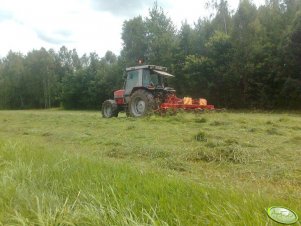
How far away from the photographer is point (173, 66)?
94.3ft

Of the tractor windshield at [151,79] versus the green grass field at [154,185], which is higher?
the tractor windshield at [151,79]

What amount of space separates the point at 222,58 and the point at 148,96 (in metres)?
13.1

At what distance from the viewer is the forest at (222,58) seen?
71.8 ft

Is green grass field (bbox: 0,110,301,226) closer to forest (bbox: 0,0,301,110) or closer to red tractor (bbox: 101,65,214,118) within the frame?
red tractor (bbox: 101,65,214,118)

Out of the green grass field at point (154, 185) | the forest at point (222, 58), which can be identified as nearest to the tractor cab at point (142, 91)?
the green grass field at point (154, 185)

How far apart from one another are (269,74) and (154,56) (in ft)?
45.9

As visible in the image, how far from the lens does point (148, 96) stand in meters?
13.4

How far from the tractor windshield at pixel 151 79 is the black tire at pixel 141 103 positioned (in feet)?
2.27

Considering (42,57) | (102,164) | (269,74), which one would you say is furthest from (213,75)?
(42,57)

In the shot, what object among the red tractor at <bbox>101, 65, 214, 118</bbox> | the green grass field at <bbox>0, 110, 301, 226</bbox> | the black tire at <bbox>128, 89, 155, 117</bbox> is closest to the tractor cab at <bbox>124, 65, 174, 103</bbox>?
the red tractor at <bbox>101, 65, 214, 118</bbox>

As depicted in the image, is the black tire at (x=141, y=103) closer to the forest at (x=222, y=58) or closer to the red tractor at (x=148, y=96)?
the red tractor at (x=148, y=96)

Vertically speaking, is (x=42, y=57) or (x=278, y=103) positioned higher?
(x=42, y=57)

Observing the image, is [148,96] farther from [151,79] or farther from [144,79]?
[151,79]

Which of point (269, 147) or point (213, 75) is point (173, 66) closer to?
point (213, 75)
